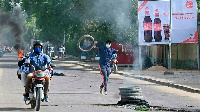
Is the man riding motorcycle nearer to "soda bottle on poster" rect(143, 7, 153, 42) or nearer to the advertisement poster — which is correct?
the advertisement poster

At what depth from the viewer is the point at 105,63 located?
20531mm

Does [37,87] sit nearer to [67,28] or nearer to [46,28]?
[67,28]

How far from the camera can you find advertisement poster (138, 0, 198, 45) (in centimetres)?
4259

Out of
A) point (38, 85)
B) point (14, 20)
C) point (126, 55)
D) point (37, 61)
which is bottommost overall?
point (126, 55)

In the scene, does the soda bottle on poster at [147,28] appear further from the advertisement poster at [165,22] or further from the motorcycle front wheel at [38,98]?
the motorcycle front wheel at [38,98]

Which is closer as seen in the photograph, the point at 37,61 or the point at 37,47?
the point at 37,61

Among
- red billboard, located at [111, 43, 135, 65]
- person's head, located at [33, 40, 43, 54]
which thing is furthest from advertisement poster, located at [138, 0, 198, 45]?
person's head, located at [33, 40, 43, 54]

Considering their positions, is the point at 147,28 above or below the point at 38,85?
above

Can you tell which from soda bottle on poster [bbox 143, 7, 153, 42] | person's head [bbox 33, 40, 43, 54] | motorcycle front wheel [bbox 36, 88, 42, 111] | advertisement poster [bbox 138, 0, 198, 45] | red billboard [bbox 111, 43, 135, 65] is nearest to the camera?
motorcycle front wheel [bbox 36, 88, 42, 111]

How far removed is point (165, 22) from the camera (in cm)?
4297

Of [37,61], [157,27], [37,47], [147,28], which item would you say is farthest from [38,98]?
[157,27]

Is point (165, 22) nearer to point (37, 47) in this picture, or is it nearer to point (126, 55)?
point (126, 55)

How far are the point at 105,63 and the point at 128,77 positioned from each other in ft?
46.6

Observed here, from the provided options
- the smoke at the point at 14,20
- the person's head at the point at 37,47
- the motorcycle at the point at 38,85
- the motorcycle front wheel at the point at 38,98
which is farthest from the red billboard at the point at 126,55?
the smoke at the point at 14,20
